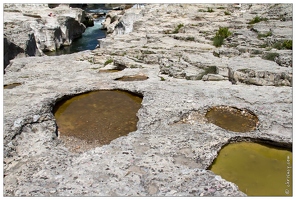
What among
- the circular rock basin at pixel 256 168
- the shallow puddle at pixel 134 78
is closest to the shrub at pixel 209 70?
the shallow puddle at pixel 134 78

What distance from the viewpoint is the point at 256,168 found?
10648 millimetres

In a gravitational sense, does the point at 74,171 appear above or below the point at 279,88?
below

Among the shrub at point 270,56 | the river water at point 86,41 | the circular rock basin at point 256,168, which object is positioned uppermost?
the shrub at point 270,56

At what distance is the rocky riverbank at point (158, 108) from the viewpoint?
31.9ft

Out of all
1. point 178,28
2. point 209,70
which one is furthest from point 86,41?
point 209,70

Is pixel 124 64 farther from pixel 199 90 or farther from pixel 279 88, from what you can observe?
pixel 279 88

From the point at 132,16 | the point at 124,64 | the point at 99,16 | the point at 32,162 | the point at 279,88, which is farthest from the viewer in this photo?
the point at 99,16

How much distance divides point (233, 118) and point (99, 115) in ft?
24.1

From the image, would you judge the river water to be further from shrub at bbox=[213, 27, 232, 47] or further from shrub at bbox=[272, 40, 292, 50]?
shrub at bbox=[272, 40, 292, 50]

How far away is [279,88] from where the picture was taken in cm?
1669

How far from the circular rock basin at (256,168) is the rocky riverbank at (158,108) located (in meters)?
0.41

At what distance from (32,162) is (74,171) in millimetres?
1909

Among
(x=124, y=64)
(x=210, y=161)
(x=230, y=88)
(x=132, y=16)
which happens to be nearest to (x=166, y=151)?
(x=210, y=161)

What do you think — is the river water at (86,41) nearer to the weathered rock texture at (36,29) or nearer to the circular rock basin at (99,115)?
the weathered rock texture at (36,29)
